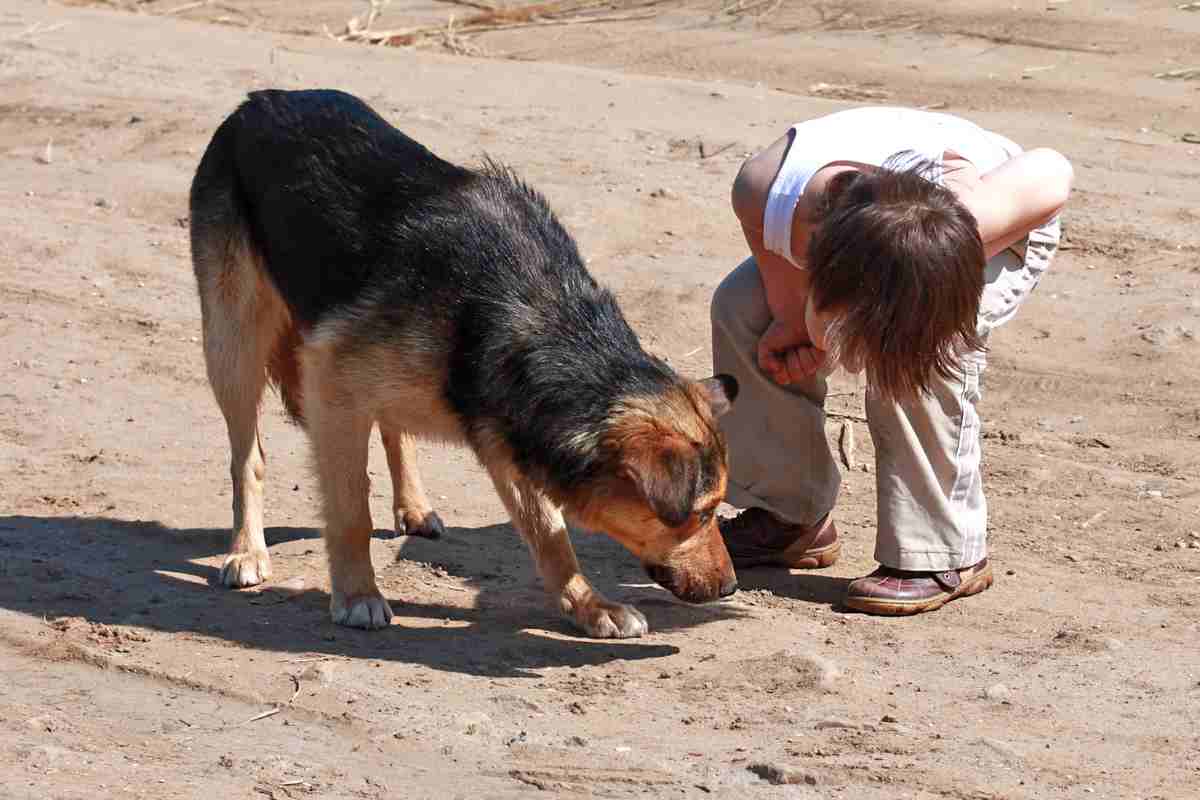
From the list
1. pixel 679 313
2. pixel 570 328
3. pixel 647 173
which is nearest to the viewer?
pixel 570 328

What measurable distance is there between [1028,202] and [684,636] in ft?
5.97

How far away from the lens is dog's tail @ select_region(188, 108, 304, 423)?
625 cm

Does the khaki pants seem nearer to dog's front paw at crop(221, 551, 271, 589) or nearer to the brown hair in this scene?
the brown hair

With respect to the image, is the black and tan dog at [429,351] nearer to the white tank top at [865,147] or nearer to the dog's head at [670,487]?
the dog's head at [670,487]

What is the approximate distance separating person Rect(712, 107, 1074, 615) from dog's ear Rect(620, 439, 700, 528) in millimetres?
566

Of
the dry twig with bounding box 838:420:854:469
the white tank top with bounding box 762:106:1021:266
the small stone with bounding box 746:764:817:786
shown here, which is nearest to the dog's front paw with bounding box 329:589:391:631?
the small stone with bounding box 746:764:817:786

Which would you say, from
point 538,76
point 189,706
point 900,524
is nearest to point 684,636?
point 900,524

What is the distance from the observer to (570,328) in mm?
5309

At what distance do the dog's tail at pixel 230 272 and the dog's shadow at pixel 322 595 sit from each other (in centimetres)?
70

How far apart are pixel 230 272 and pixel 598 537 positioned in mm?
1778

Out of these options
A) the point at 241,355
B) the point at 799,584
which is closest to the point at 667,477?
the point at 799,584

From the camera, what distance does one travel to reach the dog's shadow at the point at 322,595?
218 inches

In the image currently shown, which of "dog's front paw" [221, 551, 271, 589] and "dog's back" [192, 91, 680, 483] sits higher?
"dog's back" [192, 91, 680, 483]

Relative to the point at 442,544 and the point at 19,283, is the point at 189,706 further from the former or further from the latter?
the point at 19,283
